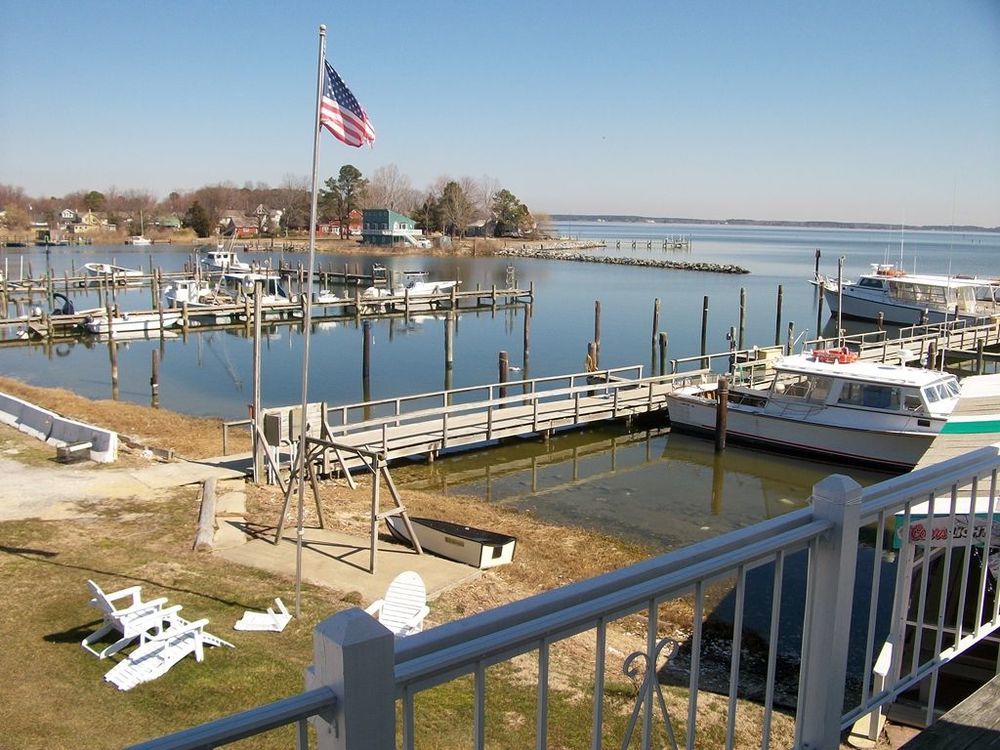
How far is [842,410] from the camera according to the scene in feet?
73.3

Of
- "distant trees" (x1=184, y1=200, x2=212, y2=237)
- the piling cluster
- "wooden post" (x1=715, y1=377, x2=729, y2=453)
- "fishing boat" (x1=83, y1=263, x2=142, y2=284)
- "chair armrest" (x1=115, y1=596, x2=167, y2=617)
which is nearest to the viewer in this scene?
"chair armrest" (x1=115, y1=596, x2=167, y2=617)

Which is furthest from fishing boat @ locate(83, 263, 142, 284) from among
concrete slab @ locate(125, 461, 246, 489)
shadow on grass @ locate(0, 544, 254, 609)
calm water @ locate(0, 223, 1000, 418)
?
shadow on grass @ locate(0, 544, 254, 609)

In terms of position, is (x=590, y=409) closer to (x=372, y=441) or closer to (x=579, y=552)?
(x=372, y=441)

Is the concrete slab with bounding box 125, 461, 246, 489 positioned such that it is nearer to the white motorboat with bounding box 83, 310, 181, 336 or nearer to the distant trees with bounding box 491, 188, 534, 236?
the white motorboat with bounding box 83, 310, 181, 336

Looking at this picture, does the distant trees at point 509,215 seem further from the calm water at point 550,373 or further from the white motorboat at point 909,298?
the white motorboat at point 909,298

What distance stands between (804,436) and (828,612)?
833 inches

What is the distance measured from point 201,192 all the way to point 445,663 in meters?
173

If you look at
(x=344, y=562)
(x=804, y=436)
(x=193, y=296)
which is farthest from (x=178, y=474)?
(x=193, y=296)

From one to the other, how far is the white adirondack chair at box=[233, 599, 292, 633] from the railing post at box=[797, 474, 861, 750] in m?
7.81

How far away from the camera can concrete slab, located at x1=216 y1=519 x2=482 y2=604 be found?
11805mm

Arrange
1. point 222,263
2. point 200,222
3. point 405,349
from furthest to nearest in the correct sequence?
point 200,222, point 222,263, point 405,349

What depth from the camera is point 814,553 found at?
10.1 ft

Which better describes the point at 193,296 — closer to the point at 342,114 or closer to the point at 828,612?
the point at 342,114

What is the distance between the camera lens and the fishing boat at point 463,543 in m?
13.0
